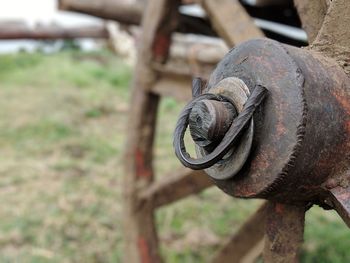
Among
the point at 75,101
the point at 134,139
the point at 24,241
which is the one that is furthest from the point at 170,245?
the point at 75,101

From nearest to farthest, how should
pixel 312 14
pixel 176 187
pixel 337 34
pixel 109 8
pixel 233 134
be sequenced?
pixel 233 134, pixel 337 34, pixel 312 14, pixel 176 187, pixel 109 8

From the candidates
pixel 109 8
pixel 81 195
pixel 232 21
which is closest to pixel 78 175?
pixel 81 195

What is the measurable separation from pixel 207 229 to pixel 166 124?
3.12 metres

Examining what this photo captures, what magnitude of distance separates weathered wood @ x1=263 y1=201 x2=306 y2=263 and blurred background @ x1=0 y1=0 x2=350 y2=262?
185cm

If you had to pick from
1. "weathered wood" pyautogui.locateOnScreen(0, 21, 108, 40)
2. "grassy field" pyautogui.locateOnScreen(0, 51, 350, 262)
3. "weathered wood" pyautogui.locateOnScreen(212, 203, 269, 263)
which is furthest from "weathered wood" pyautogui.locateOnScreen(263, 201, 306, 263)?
"weathered wood" pyautogui.locateOnScreen(0, 21, 108, 40)

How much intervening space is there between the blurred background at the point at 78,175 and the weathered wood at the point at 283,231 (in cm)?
185

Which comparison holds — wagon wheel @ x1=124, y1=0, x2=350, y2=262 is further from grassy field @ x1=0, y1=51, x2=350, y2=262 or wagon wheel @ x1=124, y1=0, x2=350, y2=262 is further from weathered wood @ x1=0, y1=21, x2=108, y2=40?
weathered wood @ x1=0, y1=21, x2=108, y2=40

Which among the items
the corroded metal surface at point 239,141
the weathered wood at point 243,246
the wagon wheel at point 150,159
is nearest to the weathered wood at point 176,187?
the wagon wheel at point 150,159

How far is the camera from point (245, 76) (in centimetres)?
123

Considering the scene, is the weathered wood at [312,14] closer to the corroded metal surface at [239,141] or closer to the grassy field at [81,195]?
the corroded metal surface at [239,141]

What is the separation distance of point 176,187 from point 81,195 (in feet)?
7.02

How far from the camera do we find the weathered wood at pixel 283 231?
132 centimetres

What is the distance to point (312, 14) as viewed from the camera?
58.1 inches

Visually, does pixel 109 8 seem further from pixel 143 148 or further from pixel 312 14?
pixel 312 14
